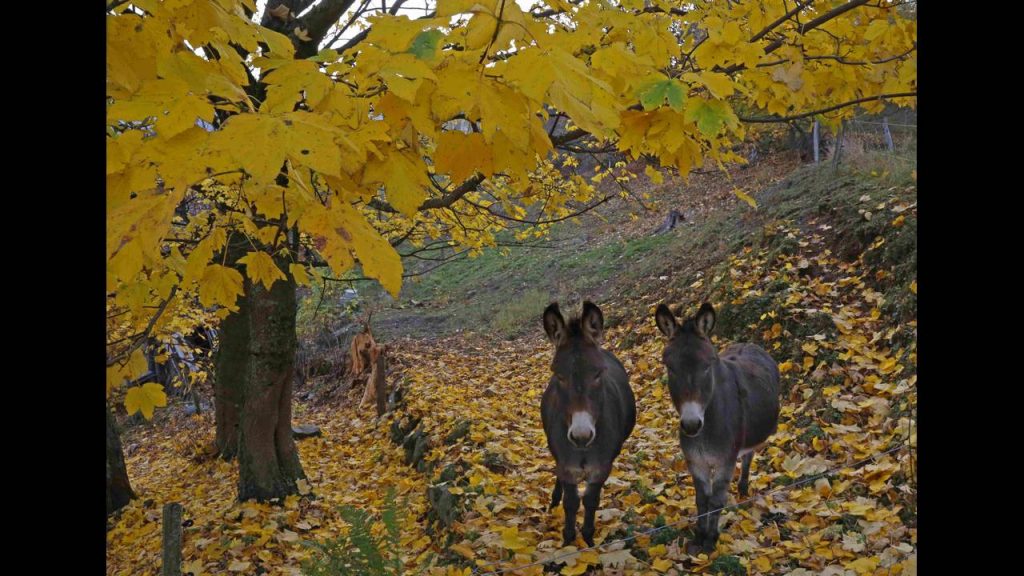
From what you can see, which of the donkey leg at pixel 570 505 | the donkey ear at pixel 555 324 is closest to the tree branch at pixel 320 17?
the donkey ear at pixel 555 324

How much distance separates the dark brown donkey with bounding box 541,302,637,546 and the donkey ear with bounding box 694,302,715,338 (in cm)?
58

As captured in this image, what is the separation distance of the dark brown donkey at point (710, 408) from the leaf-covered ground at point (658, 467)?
287 mm

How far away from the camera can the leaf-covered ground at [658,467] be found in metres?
4.03

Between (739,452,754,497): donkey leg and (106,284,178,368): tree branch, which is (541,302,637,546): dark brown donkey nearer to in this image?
(739,452,754,497): donkey leg

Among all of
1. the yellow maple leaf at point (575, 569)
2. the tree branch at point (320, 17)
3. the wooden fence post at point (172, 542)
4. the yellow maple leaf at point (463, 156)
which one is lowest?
the yellow maple leaf at point (575, 569)

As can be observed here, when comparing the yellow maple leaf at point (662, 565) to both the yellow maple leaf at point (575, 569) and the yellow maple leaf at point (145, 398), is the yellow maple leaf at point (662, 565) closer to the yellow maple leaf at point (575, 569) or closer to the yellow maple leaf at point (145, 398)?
the yellow maple leaf at point (575, 569)

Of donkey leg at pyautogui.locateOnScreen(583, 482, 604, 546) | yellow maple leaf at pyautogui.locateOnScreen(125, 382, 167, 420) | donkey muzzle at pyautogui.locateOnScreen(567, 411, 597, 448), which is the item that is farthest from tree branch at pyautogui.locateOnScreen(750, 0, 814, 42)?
yellow maple leaf at pyautogui.locateOnScreen(125, 382, 167, 420)

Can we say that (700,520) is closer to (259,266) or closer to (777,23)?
(777,23)

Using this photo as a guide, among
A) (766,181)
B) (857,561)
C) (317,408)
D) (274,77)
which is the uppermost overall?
(766,181)

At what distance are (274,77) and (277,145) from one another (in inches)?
18.0

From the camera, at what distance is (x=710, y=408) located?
4.06 meters
